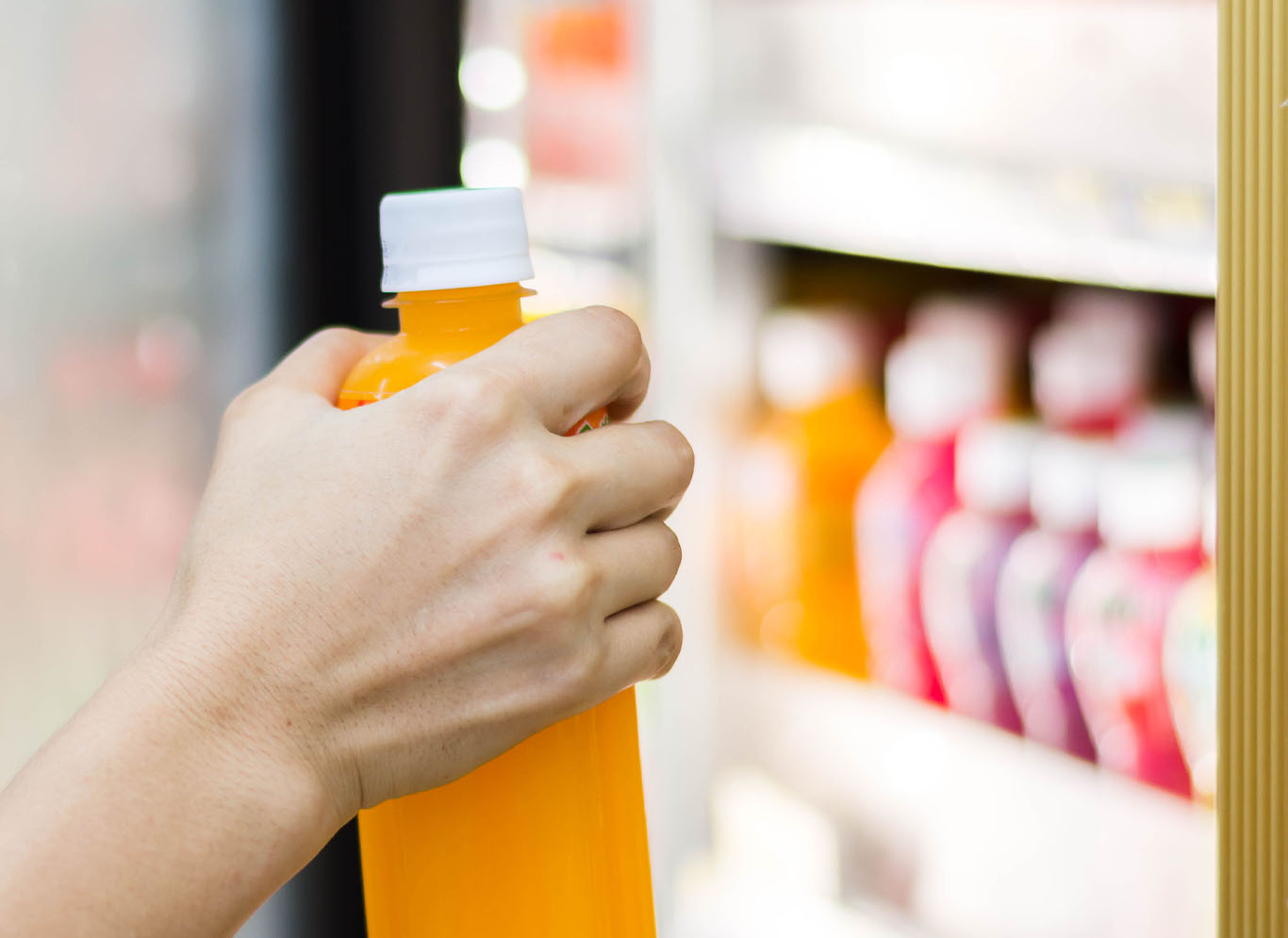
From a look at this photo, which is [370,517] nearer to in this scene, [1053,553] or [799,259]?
[1053,553]

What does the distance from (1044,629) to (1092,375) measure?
208 millimetres

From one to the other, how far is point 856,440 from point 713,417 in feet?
0.51

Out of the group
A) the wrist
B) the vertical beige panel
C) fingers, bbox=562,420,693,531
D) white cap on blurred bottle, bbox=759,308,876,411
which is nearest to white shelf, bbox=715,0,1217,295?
white cap on blurred bottle, bbox=759,308,876,411

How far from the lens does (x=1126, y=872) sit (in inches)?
33.5

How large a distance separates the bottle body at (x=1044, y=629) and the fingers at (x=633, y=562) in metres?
0.53

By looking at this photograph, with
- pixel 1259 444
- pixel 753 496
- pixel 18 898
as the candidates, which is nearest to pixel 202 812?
pixel 18 898

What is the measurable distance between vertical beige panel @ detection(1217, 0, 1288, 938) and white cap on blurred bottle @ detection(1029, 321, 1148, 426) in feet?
1.59

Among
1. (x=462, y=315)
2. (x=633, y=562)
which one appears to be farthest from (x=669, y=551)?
(x=462, y=315)

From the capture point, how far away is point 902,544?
1.03m

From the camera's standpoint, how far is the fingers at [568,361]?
443 millimetres

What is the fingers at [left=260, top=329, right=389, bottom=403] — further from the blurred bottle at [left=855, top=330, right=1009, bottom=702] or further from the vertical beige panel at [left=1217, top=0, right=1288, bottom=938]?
the blurred bottle at [left=855, top=330, right=1009, bottom=702]

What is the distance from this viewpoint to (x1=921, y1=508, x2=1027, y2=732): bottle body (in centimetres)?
96

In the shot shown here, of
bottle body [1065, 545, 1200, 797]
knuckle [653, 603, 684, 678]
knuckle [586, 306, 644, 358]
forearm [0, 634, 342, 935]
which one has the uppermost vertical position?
knuckle [586, 306, 644, 358]

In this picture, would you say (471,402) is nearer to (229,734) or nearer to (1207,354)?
(229,734)
